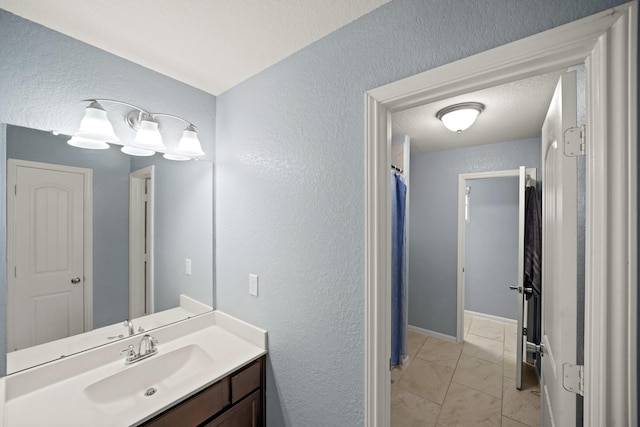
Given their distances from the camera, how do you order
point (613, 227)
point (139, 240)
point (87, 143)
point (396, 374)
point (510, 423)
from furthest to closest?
1. point (396, 374)
2. point (510, 423)
3. point (139, 240)
4. point (87, 143)
5. point (613, 227)

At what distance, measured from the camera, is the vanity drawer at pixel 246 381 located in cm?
130

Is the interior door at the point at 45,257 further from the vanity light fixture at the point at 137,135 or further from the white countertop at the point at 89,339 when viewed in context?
the vanity light fixture at the point at 137,135

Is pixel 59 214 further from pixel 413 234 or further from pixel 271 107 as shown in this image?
pixel 413 234

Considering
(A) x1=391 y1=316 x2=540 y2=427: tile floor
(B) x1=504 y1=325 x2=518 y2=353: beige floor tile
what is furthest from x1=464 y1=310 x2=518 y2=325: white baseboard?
(A) x1=391 y1=316 x2=540 y2=427: tile floor

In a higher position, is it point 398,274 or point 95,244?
point 95,244

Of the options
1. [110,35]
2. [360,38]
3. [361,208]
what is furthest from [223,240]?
[360,38]

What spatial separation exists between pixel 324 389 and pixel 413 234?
8.74 feet

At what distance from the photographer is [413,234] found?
3.55 metres

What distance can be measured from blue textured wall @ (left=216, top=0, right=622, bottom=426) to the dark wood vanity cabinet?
7 centimetres

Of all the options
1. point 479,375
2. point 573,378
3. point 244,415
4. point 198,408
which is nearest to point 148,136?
point 198,408

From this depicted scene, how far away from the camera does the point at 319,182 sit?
1.25 m

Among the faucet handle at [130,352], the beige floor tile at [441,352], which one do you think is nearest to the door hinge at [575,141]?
the faucet handle at [130,352]

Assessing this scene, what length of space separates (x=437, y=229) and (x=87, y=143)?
11.0 ft

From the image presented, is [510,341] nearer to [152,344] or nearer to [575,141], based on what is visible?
[575,141]
